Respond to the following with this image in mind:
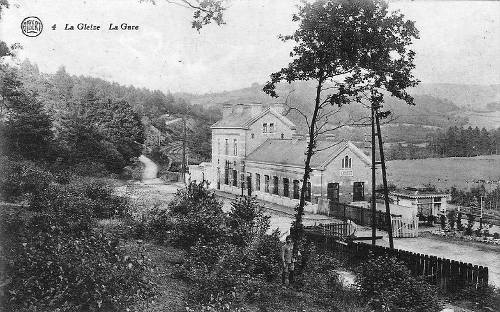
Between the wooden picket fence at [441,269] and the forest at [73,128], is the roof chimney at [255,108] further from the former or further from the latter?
the wooden picket fence at [441,269]

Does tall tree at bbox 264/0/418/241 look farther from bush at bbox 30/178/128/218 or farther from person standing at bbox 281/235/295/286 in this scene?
bush at bbox 30/178/128/218

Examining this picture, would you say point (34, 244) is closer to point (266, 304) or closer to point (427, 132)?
point (266, 304)

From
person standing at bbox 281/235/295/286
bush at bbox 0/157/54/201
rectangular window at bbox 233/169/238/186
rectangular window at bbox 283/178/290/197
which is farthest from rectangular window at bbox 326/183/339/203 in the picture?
bush at bbox 0/157/54/201

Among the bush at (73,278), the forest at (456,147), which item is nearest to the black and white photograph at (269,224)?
the bush at (73,278)

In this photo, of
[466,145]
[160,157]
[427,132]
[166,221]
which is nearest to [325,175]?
[166,221]

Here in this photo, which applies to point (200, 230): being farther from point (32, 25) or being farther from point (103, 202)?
point (32, 25)

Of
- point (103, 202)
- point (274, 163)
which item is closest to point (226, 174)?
point (274, 163)
